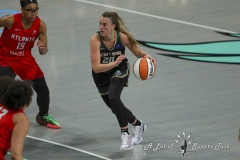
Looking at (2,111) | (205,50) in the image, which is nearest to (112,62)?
(2,111)

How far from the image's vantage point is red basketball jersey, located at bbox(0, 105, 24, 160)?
7754 millimetres

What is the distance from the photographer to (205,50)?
54.6 feet

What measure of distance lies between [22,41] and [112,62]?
1.49 meters

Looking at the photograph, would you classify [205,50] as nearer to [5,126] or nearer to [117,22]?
[117,22]

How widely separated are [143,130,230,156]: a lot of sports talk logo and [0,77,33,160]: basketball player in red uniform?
12.1 feet

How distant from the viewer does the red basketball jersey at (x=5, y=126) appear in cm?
775

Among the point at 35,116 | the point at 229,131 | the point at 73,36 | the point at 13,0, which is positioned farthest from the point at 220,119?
the point at 13,0

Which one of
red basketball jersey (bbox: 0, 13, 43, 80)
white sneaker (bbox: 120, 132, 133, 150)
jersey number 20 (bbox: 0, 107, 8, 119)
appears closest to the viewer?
jersey number 20 (bbox: 0, 107, 8, 119)

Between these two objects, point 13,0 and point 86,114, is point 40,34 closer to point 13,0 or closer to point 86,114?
point 86,114

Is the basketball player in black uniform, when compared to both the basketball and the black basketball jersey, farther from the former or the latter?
the basketball

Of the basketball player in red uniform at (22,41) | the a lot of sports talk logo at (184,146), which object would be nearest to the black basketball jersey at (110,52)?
the basketball player in red uniform at (22,41)

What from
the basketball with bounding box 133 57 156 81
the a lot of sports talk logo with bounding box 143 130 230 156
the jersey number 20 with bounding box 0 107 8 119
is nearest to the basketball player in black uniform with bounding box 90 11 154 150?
the basketball with bounding box 133 57 156 81

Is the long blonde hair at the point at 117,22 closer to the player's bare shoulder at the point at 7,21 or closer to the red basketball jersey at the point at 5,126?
the player's bare shoulder at the point at 7,21

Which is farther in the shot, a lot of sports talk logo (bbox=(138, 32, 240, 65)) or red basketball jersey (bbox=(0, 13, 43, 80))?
a lot of sports talk logo (bbox=(138, 32, 240, 65))
